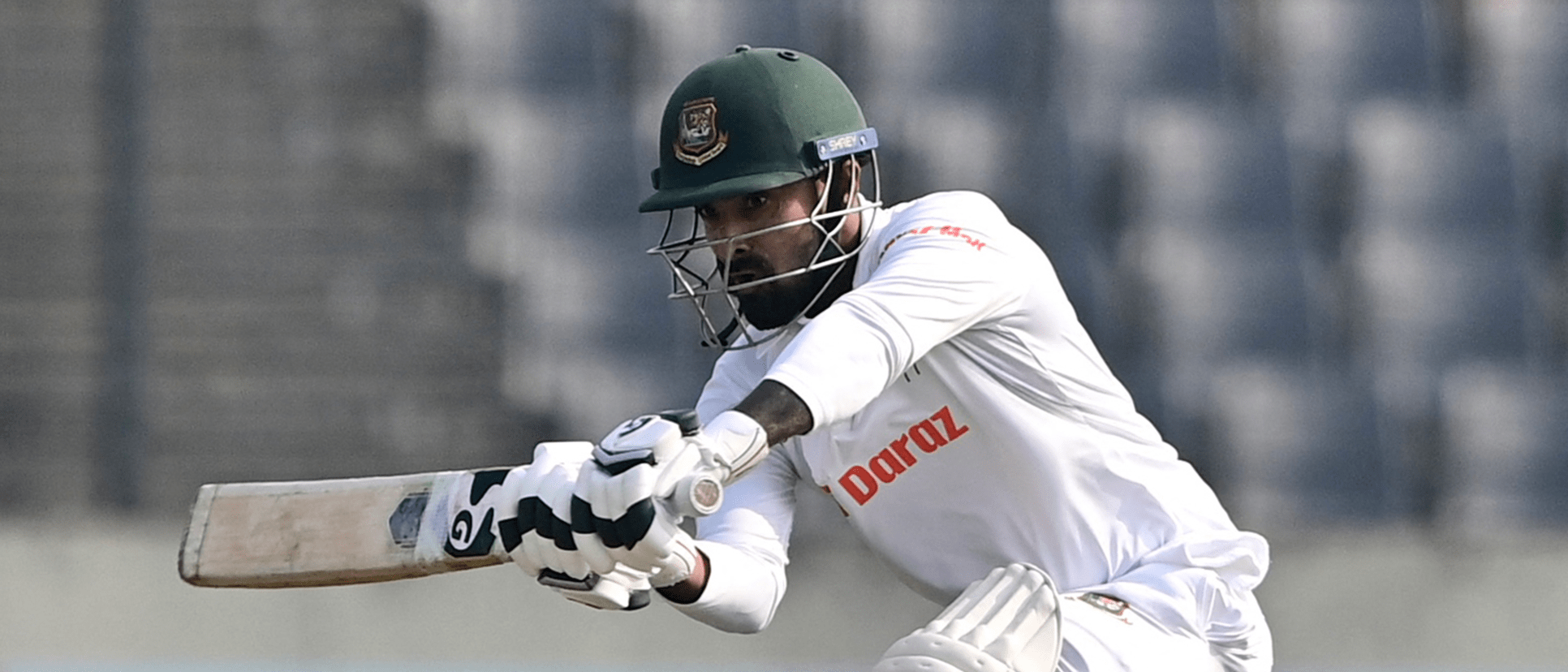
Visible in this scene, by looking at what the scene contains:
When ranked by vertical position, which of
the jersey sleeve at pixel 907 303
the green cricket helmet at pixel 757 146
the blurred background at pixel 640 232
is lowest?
the blurred background at pixel 640 232

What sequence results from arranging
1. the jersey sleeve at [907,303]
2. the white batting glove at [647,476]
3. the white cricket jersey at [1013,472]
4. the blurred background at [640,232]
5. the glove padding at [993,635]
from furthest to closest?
the blurred background at [640,232]
the white cricket jersey at [1013,472]
the glove padding at [993,635]
the jersey sleeve at [907,303]
the white batting glove at [647,476]

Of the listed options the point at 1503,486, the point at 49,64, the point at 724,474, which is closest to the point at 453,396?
the point at 49,64

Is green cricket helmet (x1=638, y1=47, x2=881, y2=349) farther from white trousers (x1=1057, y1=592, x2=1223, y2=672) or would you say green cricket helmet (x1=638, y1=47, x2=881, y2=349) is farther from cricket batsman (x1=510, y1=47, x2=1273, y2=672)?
white trousers (x1=1057, y1=592, x2=1223, y2=672)

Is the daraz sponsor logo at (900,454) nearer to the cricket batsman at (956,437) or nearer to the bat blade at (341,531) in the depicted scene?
the cricket batsman at (956,437)

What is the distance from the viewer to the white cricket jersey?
8.18ft

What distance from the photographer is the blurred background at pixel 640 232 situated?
5098 mm

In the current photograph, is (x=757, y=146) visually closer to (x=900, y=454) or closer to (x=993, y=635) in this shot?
(x=900, y=454)

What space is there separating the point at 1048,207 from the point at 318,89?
1988 millimetres

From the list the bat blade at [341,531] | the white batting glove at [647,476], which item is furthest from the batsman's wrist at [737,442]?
the bat blade at [341,531]

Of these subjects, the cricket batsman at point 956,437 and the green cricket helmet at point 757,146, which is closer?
the cricket batsman at point 956,437

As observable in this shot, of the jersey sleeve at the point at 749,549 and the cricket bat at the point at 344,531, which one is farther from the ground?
the cricket bat at the point at 344,531

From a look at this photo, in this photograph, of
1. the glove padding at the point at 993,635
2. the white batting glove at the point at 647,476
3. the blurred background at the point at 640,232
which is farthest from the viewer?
the blurred background at the point at 640,232

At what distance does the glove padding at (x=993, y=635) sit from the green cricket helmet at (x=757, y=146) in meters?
0.44

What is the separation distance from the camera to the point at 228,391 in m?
5.36
